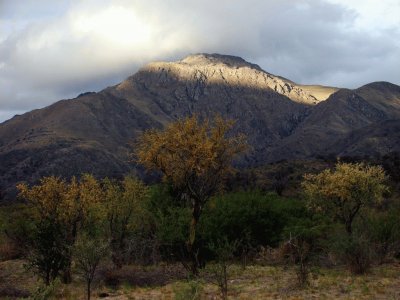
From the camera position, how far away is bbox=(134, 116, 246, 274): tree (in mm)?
25969

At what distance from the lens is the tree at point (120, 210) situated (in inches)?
1296

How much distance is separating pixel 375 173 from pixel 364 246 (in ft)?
31.9

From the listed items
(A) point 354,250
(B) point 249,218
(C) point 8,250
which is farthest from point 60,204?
(A) point 354,250

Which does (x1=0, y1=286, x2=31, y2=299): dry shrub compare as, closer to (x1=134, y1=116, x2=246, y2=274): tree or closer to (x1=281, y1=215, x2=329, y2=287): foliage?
(x1=134, y1=116, x2=246, y2=274): tree

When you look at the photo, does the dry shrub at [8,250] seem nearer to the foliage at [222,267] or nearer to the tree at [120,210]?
the tree at [120,210]

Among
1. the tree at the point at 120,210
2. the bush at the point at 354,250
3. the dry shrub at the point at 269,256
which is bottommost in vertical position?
the dry shrub at the point at 269,256

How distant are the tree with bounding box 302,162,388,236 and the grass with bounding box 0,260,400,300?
4279 mm

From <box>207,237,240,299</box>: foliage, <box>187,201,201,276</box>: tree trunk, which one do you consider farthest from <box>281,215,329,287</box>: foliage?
<box>187,201,201,276</box>: tree trunk

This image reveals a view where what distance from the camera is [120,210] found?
33188 mm

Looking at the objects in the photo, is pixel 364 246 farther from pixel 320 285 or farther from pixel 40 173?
pixel 40 173

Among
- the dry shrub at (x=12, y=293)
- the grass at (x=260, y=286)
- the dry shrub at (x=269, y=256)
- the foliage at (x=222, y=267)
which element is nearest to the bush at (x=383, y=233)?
the grass at (x=260, y=286)

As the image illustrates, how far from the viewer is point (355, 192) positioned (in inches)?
1292

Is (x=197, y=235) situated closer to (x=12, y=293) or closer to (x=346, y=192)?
(x=346, y=192)

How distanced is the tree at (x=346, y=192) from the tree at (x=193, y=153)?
9.53 metres
